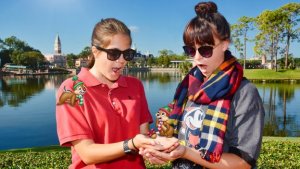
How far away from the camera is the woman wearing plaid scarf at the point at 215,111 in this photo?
220 centimetres

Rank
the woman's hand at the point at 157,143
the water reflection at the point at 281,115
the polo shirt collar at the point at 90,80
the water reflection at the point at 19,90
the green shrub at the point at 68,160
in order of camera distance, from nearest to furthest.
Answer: the woman's hand at the point at 157,143, the polo shirt collar at the point at 90,80, the green shrub at the point at 68,160, the water reflection at the point at 281,115, the water reflection at the point at 19,90

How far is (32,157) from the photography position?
27.2 feet

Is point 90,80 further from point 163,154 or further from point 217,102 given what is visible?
point 217,102

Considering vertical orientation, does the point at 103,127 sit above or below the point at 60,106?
below

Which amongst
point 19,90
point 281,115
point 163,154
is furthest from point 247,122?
point 19,90

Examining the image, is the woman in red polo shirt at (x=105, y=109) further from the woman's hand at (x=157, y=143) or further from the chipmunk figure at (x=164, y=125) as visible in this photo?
the chipmunk figure at (x=164, y=125)

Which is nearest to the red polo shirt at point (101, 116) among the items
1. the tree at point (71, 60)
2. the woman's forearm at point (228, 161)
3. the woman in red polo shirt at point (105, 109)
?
the woman in red polo shirt at point (105, 109)

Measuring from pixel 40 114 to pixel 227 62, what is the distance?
26772 millimetres

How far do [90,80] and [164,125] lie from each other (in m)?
0.70

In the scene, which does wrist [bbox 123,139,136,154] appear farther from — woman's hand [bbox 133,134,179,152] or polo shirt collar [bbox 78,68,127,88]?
polo shirt collar [bbox 78,68,127,88]

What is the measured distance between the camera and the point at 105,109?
251 centimetres

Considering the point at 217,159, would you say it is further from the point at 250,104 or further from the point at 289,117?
the point at 289,117

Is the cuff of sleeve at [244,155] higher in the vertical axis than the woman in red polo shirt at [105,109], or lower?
lower

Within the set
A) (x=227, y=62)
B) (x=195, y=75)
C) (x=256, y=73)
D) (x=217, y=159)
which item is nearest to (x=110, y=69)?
(x=195, y=75)
